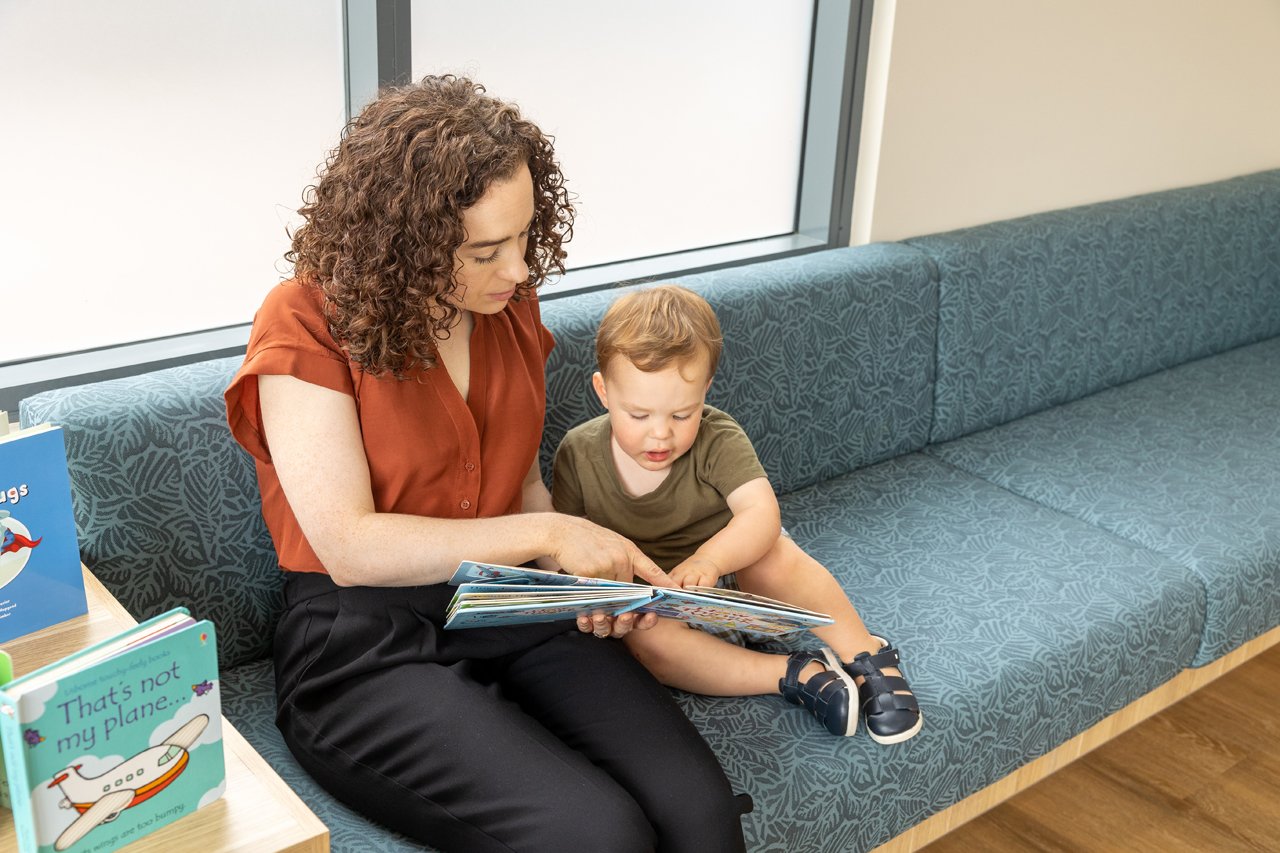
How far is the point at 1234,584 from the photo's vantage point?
2.22 m

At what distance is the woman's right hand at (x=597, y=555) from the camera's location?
1.57 metres

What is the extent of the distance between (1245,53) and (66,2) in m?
2.95

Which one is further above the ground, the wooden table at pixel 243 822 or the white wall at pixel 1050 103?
the white wall at pixel 1050 103

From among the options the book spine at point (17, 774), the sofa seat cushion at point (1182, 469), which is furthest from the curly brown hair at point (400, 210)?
the sofa seat cushion at point (1182, 469)

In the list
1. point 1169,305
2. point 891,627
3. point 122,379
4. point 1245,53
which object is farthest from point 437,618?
point 1245,53

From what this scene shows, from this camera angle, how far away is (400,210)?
1.44 meters

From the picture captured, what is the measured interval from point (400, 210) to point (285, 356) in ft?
0.70

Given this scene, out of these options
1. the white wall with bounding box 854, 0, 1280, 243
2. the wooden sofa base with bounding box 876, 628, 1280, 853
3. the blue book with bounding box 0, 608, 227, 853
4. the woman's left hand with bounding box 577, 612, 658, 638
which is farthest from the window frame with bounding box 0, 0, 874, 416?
the wooden sofa base with bounding box 876, 628, 1280, 853

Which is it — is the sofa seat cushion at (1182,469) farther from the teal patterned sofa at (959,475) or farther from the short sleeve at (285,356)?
the short sleeve at (285,356)

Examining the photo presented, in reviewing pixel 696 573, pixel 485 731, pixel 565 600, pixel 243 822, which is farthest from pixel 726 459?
pixel 243 822

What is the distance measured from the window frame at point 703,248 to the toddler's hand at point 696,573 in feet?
2.26

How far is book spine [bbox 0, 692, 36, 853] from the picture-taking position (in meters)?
0.95

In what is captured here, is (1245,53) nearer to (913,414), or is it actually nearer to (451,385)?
(913,414)

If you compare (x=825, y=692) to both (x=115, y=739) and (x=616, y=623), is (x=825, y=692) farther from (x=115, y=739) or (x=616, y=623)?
(x=115, y=739)
